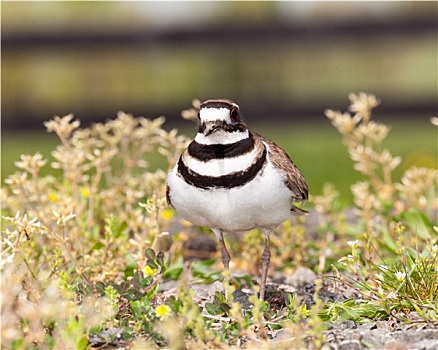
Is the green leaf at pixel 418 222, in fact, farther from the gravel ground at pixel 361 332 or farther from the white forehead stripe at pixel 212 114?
the white forehead stripe at pixel 212 114

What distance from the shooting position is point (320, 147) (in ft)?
35.3

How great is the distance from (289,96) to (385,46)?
5.02ft

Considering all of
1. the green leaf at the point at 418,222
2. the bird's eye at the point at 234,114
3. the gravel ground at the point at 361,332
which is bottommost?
the gravel ground at the point at 361,332

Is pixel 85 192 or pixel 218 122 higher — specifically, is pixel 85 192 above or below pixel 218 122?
below

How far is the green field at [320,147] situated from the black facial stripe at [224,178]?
14.3 ft

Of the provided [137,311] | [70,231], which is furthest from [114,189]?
[137,311]

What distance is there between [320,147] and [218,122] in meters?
7.52

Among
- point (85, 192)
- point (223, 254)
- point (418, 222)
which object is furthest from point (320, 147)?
point (223, 254)

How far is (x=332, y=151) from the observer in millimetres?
10469

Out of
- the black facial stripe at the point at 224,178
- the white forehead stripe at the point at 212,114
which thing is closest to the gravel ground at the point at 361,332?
the black facial stripe at the point at 224,178

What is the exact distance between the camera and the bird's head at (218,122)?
335cm

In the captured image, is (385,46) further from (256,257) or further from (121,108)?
(256,257)

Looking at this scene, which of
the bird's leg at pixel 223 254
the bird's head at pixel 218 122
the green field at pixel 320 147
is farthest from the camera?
→ the green field at pixel 320 147

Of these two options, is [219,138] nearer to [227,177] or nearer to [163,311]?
[227,177]
